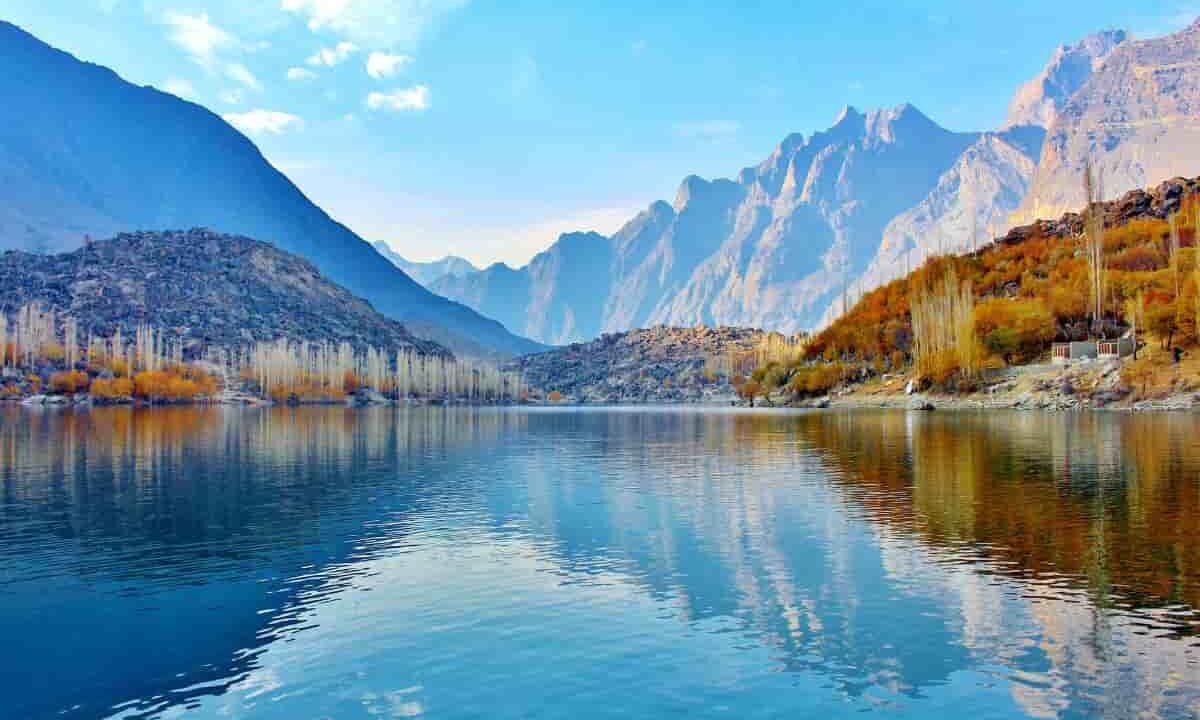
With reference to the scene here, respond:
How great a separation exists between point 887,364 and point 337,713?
16404 cm

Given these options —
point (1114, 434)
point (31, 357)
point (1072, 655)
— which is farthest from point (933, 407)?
point (31, 357)

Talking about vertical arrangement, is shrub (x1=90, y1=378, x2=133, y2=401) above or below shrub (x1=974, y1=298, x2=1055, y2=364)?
below

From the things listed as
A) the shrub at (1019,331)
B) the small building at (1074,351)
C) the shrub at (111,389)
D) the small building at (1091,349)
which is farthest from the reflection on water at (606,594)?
the shrub at (111,389)

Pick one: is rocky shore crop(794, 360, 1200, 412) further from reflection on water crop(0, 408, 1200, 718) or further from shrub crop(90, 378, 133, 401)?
shrub crop(90, 378, 133, 401)

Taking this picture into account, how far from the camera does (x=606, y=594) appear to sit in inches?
862

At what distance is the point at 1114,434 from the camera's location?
65500 mm

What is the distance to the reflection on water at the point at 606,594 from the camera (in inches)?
596

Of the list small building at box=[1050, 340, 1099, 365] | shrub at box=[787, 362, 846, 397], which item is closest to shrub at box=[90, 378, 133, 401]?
shrub at box=[787, 362, 846, 397]

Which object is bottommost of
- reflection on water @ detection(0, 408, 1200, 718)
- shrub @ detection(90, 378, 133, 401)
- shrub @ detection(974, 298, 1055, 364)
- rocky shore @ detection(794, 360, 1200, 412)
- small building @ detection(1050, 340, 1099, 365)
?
reflection on water @ detection(0, 408, 1200, 718)

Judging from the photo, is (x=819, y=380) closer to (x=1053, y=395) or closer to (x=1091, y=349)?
(x=1091, y=349)

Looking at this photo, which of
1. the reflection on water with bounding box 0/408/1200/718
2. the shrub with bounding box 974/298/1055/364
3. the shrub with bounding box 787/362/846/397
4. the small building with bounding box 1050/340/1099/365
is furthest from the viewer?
the shrub with bounding box 787/362/846/397

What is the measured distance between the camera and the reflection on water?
15133 mm

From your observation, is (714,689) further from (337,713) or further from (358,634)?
(358,634)

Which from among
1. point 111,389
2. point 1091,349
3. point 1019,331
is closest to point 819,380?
point 1019,331
